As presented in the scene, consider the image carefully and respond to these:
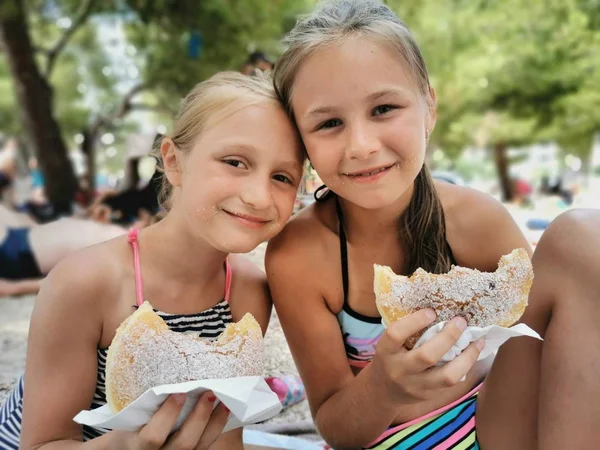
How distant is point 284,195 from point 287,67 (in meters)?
0.40

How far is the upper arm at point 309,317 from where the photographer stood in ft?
5.78

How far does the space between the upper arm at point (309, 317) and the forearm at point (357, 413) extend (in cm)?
7

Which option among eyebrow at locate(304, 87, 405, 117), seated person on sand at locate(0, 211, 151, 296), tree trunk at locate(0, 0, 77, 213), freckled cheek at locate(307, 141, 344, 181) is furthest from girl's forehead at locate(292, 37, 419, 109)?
tree trunk at locate(0, 0, 77, 213)

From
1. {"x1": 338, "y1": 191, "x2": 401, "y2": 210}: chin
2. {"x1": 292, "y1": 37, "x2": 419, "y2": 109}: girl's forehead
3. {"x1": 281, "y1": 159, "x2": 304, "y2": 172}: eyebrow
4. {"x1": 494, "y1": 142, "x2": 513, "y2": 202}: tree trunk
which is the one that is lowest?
{"x1": 494, "y1": 142, "x2": 513, "y2": 202}: tree trunk

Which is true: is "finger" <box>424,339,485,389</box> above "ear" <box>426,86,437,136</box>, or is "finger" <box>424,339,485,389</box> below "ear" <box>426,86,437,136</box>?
below

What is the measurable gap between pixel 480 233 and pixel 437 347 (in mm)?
690

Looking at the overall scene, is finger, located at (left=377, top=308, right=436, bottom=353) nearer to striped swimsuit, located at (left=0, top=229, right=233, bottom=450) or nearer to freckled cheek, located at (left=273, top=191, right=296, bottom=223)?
freckled cheek, located at (left=273, top=191, right=296, bottom=223)

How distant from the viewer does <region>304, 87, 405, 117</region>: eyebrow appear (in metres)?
1.55

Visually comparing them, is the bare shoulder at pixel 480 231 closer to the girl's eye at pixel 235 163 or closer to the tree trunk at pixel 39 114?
the girl's eye at pixel 235 163

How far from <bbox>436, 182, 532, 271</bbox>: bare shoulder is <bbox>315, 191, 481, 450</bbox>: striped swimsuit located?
1.19ft

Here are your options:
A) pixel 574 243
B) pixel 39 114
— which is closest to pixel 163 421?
pixel 574 243

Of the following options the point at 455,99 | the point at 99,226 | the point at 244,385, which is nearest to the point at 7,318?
the point at 99,226

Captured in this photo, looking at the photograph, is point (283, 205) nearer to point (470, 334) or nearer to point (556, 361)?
point (470, 334)

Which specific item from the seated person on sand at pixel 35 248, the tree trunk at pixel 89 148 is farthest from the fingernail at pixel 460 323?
the tree trunk at pixel 89 148
